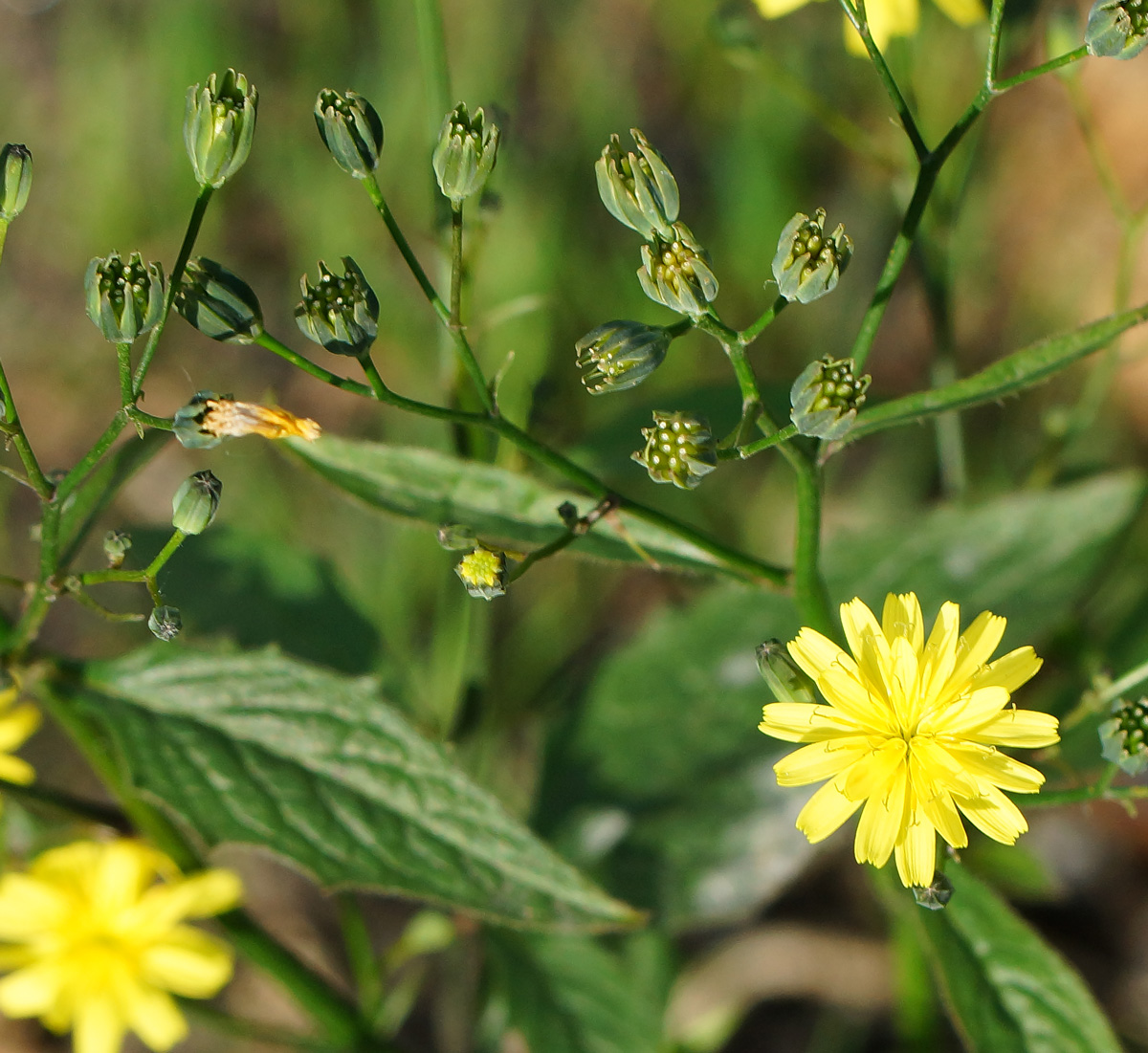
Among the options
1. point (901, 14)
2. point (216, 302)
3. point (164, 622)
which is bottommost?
point (164, 622)

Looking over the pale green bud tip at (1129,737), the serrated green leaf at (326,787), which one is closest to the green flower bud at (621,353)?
the serrated green leaf at (326,787)

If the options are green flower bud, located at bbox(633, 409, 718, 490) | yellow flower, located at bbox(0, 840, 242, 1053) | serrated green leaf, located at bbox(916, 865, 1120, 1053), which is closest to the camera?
green flower bud, located at bbox(633, 409, 718, 490)

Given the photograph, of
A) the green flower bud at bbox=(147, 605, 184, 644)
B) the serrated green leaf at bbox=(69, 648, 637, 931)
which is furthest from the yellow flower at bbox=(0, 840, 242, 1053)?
the green flower bud at bbox=(147, 605, 184, 644)

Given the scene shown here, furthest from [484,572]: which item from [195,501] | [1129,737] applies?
[1129,737]

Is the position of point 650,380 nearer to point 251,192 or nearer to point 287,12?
point 251,192

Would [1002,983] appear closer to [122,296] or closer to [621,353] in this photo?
[621,353]

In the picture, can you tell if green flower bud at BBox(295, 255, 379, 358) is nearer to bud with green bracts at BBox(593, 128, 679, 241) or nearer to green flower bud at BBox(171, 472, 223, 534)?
green flower bud at BBox(171, 472, 223, 534)

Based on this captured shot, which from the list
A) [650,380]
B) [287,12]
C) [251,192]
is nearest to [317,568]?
[650,380]
